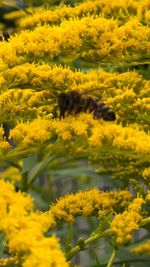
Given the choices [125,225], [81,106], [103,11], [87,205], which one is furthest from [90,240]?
[103,11]

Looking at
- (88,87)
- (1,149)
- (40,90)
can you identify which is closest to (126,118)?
(88,87)

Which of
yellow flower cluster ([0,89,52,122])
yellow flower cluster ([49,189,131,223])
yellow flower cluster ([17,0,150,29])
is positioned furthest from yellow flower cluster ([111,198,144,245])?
yellow flower cluster ([17,0,150,29])

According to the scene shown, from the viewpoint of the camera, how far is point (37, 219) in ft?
4.11

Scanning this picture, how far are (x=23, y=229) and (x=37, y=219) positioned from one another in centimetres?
6

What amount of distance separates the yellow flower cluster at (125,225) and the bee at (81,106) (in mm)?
287

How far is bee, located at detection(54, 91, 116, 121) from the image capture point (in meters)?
1.79

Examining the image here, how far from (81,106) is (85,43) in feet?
0.62

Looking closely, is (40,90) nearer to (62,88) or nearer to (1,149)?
(62,88)

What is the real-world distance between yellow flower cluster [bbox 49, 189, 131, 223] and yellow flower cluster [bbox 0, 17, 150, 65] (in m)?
0.41

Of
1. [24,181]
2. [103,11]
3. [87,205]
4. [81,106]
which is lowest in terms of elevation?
[24,181]

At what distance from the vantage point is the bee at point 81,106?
1.79m

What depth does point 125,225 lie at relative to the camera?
1.58 m

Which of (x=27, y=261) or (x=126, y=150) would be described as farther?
(x=126, y=150)

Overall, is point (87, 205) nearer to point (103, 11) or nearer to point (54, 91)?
point (54, 91)
